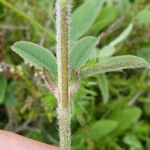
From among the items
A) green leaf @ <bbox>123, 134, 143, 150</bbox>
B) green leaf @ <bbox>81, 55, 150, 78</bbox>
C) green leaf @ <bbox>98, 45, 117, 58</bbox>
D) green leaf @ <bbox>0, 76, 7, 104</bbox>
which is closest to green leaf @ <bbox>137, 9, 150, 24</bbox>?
green leaf @ <bbox>98, 45, 117, 58</bbox>

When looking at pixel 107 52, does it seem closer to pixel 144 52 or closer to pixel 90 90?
pixel 90 90

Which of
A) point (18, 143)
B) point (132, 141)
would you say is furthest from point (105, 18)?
point (18, 143)

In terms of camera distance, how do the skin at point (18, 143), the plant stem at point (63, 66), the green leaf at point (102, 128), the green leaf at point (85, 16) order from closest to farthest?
the plant stem at point (63, 66), the skin at point (18, 143), the green leaf at point (85, 16), the green leaf at point (102, 128)

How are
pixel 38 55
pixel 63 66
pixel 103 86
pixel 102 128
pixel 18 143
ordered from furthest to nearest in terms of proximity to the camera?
pixel 102 128, pixel 103 86, pixel 18 143, pixel 38 55, pixel 63 66

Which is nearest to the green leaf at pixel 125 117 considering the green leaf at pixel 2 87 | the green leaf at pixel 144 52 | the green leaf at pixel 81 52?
the green leaf at pixel 144 52

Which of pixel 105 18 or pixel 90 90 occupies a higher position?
pixel 105 18

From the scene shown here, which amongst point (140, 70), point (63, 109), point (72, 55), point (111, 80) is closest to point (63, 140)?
point (63, 109)

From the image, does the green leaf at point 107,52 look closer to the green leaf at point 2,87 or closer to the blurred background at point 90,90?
the blurred background at point 90,90
